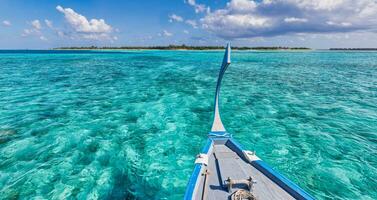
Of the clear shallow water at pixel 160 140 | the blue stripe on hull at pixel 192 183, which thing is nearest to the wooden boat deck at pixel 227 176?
the blue stripe on hull at pixel 192 183

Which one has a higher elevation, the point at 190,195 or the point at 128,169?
the point at 190,195

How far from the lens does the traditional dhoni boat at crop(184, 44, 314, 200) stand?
485 cm

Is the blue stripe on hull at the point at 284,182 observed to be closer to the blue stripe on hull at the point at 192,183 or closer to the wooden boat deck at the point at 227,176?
the wooden boat deck at the point at 227,176

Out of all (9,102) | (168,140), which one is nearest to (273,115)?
(168,140)

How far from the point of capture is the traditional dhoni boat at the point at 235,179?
15.9 feet

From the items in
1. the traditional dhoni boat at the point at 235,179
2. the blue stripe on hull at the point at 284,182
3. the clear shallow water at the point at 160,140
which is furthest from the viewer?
the clear shallow water at the point at 160,140

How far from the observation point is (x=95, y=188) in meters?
7.00

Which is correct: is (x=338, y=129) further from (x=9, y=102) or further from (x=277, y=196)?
(x=9, y=102)

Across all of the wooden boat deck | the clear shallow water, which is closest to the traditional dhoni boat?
the wooden boat deck

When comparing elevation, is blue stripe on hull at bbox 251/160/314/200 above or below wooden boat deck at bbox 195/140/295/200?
above

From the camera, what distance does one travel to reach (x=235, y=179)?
217 inches

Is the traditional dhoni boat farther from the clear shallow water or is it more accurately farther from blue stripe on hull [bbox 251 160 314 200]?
the clear shallow water

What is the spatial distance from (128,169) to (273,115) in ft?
33.7

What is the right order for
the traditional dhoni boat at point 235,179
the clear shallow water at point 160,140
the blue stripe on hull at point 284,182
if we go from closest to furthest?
the blue stripe on hull at point 284,182
the traditional dhoni boat at point 235,179
the clear shallow water at point 160,140
